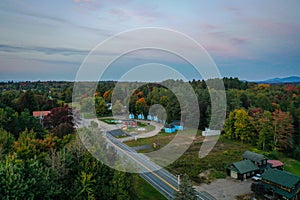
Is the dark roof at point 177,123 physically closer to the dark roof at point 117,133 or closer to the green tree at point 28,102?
the dark roof at point 117,133

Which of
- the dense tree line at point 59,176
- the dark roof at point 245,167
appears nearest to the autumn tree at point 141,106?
the dark roof at point 245,167

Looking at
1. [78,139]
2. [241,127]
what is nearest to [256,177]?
[241,127]

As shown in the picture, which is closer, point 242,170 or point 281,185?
point 281,185

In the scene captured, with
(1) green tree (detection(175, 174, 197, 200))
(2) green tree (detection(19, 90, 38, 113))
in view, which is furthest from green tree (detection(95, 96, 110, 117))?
(1) green tree (detection(175, 174, 197, 200))

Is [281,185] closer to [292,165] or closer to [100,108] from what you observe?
[292,165]

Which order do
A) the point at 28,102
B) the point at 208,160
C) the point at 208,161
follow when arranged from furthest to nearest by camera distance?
the point at 28,102 → the point at 208,160 → the point at 208,161

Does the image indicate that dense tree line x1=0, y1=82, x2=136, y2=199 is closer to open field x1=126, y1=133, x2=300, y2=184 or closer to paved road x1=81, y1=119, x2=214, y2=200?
paved road x1=81, y1=119, x2=214, y2=200

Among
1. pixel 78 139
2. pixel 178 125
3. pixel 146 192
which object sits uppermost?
pixel 78 139
